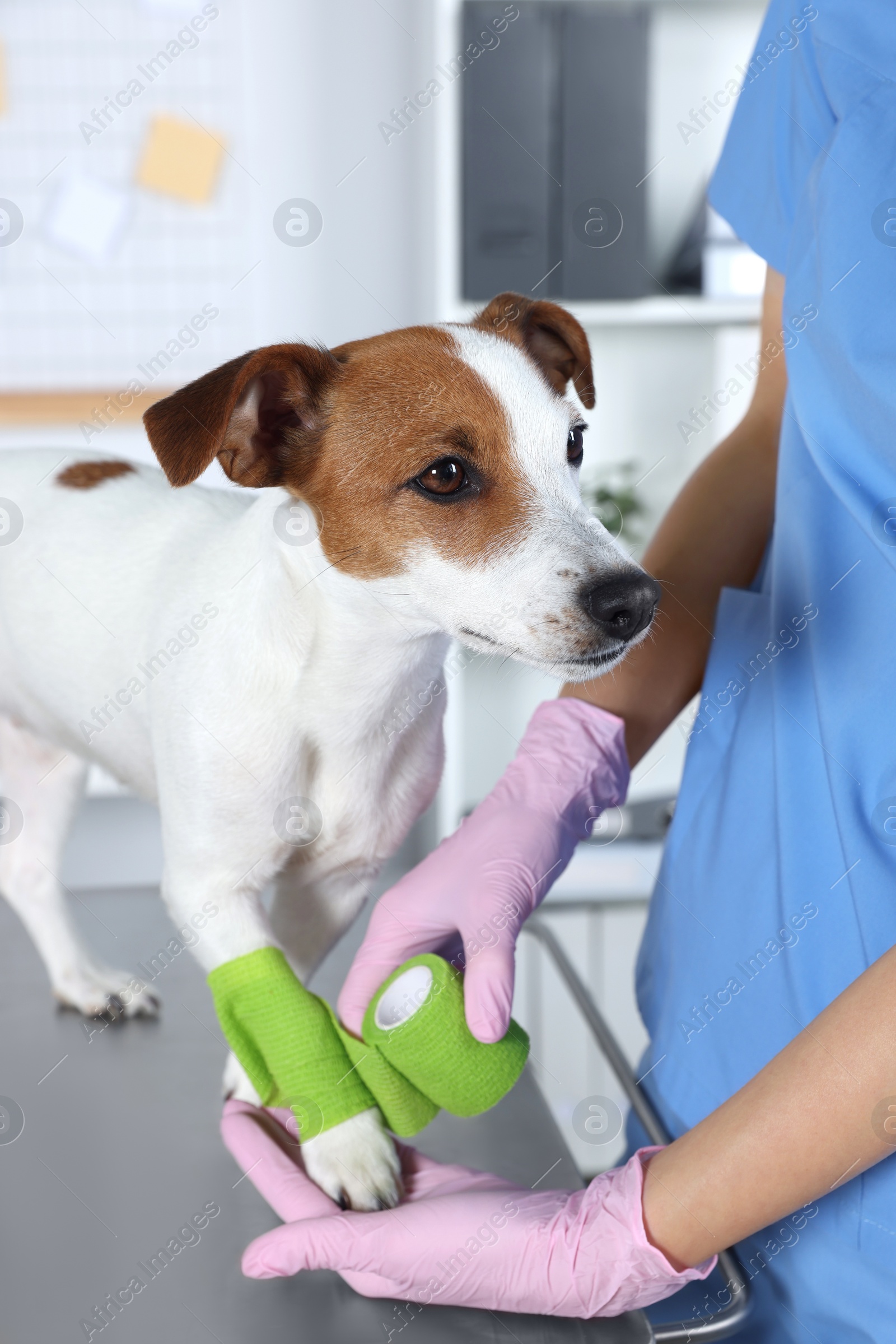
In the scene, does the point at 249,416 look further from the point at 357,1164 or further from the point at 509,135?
the point at 509,135

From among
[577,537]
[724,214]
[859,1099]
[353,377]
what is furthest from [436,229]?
[859,1099]

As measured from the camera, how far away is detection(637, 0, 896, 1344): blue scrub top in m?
0.67

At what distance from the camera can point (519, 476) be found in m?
0.78

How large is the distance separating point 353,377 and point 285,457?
78 mm

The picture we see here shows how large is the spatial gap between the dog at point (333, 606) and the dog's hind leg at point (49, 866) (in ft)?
0.73

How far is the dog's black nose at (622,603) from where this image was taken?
2.28 ft

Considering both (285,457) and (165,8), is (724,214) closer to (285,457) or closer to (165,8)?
(285,457)

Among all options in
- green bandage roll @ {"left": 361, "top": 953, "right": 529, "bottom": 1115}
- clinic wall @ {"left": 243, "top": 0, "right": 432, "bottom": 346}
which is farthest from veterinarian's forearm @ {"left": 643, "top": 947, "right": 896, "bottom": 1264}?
clinic wall @ {"left": 243, "top": 0, "right": 432, "bottom": 346}

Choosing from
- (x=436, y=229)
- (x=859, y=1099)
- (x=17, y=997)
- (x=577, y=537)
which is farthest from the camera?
(x=436, y=229)

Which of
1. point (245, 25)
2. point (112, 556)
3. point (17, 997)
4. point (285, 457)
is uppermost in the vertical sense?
point (245, 25)

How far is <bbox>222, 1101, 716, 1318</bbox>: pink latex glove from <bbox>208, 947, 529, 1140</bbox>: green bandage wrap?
2.5 inches

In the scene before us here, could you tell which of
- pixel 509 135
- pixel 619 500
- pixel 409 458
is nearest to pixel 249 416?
pixel 409 458

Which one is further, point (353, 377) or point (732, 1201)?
point (353, 377)

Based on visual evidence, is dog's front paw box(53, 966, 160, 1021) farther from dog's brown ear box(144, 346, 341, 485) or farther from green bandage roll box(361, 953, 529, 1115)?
dog's brown ear box(144, 346, 341, 485)
